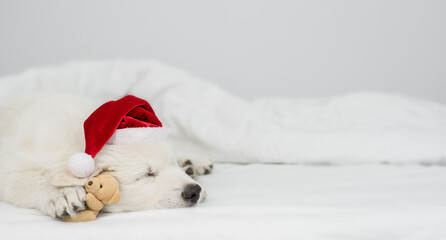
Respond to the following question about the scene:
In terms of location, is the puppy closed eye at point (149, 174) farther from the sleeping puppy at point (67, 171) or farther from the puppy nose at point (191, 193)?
the puppy nose at point (191, 193)

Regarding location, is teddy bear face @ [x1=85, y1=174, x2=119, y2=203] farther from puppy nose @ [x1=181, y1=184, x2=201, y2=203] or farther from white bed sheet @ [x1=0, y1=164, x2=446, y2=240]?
puppy nose @ [x1=181, y1=184, x2=201, y2=203]

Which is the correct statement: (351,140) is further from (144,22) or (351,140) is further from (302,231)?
(144,22)

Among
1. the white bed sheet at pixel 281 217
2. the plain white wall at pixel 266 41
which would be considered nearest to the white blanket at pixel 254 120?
the white bed sheet at pixel 281 217

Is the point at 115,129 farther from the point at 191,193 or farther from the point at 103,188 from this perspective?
the point at 191,193

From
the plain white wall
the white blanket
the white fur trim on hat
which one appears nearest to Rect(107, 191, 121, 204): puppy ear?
the white fur trim on hat

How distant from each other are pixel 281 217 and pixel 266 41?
4.09 m

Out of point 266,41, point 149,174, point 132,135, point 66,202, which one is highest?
point 266,41

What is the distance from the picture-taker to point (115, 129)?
1682mm

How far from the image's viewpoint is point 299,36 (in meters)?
5.48

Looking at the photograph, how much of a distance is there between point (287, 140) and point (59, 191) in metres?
1.61

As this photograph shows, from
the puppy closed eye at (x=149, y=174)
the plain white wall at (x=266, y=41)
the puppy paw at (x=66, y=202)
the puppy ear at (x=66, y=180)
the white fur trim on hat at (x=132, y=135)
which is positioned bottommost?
the puppy paw at (x=66, y=202)

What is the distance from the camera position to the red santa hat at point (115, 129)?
1.61 metres

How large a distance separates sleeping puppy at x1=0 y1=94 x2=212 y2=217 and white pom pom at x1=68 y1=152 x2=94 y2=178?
31mm

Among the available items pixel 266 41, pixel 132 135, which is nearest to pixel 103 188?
pixel 132 135
